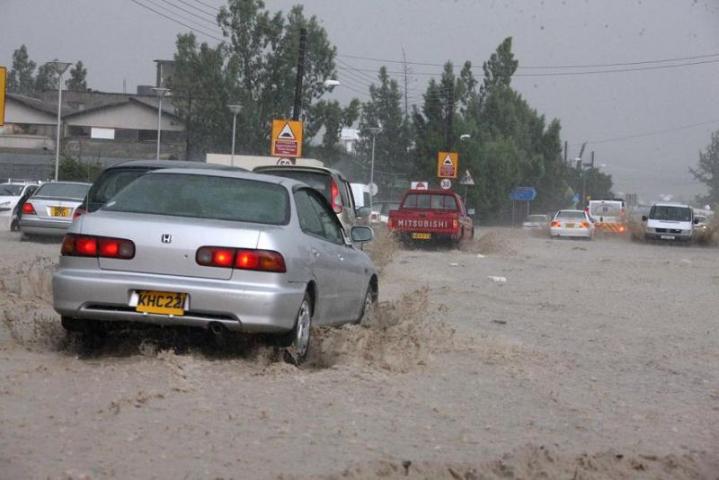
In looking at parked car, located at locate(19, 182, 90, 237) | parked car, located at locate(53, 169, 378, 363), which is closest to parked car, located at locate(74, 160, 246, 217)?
parked car, located at locate(53, 169, 378, 363)

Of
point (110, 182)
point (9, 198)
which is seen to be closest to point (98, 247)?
point (110, 182)

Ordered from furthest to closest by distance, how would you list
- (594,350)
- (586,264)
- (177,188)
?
(586,264)
(594,350)
(177,188)

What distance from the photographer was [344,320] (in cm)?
939

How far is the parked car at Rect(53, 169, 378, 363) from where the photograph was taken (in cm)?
741

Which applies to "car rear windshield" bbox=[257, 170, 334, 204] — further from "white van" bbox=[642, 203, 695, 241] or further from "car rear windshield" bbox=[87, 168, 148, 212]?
"white van" bbox=[642, 203, 695, 241]

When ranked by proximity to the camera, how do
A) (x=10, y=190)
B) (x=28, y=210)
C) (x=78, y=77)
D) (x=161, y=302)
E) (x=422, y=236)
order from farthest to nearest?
1. (x=78, y=77)
2. (x=10, y=190)
3. (x=422, y=236)
4. (x=28, y=210)
5. (x=161, y=302)

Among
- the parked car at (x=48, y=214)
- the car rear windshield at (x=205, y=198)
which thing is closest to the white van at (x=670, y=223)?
the parked car at (x=48, y=214)

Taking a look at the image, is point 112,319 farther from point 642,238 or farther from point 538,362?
point 642,238

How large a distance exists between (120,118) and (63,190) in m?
45.1

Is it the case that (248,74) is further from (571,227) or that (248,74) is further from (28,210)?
(28,210)

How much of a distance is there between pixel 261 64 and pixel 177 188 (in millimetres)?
52864

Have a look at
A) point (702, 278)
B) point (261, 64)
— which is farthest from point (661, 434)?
point (261, 64)

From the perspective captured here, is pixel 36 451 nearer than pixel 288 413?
Yes

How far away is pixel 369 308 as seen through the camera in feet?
34.7
